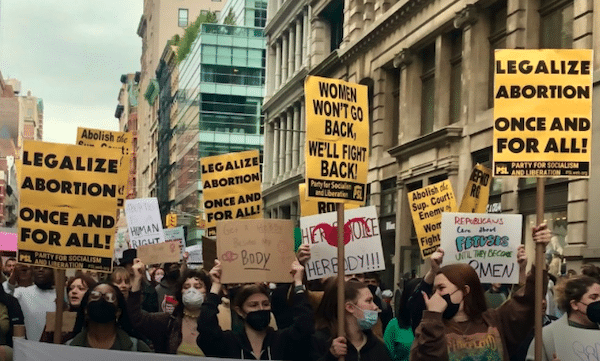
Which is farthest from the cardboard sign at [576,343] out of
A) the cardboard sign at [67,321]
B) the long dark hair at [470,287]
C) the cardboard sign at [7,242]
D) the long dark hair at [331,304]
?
the cardboard sign at [7,242]

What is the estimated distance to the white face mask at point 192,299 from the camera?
8812 millimetres

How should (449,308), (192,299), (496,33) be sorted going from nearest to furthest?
(449,308) < (192,299) < (496,33)

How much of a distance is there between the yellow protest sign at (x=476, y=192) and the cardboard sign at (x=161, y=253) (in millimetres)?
4856

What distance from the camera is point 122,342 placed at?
24.4 ft

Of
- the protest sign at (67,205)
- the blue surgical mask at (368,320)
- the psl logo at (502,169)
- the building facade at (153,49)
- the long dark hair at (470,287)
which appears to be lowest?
the blue surgical mask at (368,320)

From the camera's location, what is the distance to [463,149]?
2686 centimetres

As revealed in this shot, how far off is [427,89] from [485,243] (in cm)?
2157

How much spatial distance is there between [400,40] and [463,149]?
22.2 ft

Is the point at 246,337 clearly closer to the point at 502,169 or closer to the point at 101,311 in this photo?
the point at 101,311

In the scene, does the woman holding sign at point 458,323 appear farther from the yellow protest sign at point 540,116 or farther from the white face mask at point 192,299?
the white face mask at point 192,299

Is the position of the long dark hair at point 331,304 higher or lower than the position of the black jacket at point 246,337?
higher

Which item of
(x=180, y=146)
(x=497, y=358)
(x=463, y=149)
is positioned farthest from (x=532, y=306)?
(x=180, y=146)

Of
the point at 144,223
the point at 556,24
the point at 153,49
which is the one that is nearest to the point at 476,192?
the point at 144,223

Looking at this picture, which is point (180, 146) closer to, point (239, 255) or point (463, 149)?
point (463, 149)
